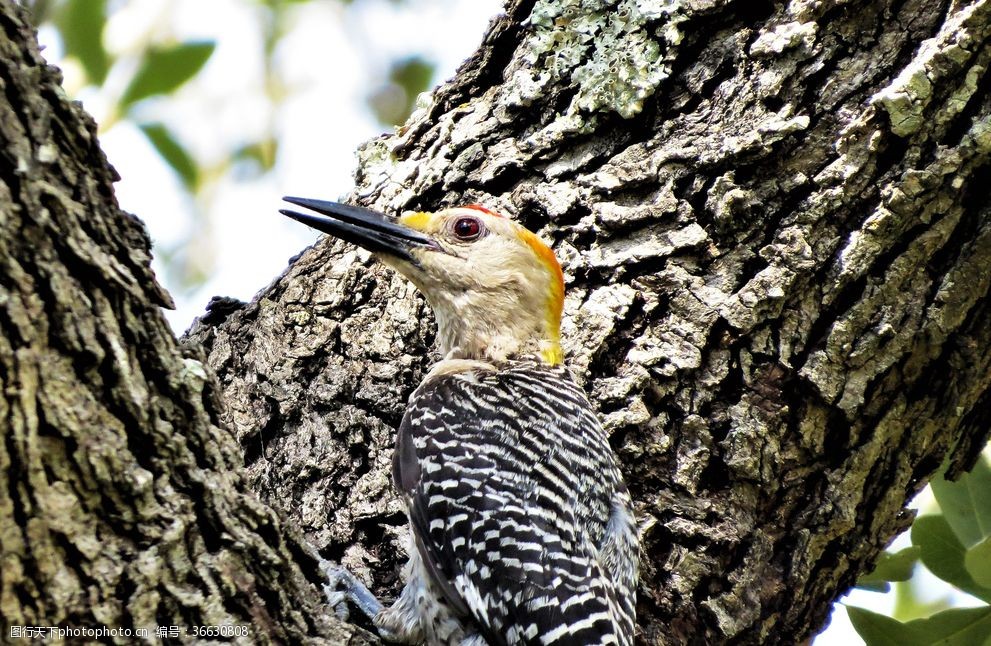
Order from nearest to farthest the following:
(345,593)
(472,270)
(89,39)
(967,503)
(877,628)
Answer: (345,593) < (877,628) < (967,503) < (472,270) < (89,39)

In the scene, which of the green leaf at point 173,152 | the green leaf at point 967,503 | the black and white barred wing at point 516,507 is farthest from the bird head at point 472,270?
→ the green leaf at point 173,152

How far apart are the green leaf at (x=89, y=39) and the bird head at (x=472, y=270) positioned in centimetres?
220

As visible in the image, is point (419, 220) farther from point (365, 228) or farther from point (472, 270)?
point (472, 270)

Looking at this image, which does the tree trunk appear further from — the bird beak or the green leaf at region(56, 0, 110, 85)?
the green leaf at region(56, 0, 110, 85)

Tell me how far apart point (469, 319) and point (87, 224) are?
233 centimetres

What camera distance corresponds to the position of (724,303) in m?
3.48

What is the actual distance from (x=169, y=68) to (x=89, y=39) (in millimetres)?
423

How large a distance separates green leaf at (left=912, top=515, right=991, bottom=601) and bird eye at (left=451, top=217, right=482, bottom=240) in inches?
83.8

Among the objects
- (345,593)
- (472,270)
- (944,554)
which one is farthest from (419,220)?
(944,554)

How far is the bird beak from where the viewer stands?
3783mm

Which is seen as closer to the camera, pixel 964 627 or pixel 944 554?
pixel 964 627

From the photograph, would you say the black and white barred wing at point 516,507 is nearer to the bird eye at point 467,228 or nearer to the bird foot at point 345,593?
the bird foot at point 345,593

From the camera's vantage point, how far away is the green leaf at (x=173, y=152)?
5941mm

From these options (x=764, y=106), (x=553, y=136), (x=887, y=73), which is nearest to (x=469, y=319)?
(x=553, y=136)
